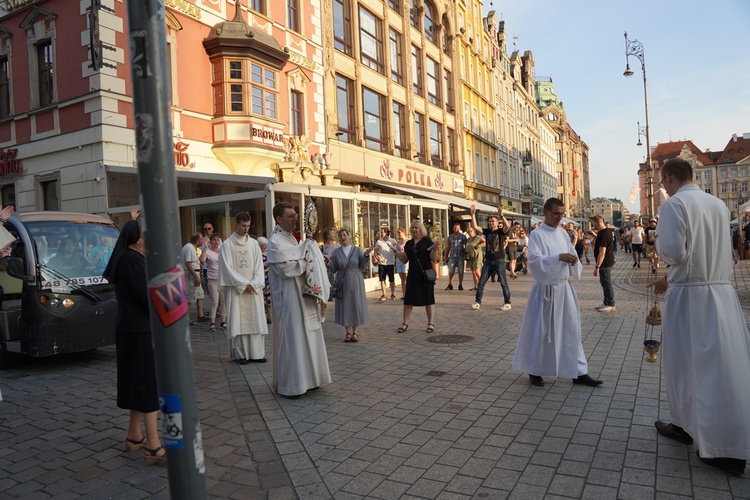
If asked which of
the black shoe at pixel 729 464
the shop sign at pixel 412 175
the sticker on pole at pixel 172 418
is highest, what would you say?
the shop sign at pixel 412 175

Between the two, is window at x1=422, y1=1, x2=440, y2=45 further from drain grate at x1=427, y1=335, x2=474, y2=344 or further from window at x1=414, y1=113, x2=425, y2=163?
drain grate at x1=427, y1=335, x2=474, y2=344

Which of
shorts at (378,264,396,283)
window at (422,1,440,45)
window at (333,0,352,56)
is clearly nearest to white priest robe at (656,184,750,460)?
shorts at (378,264,396,283)

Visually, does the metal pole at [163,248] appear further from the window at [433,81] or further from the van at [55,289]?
the window at [433,81]

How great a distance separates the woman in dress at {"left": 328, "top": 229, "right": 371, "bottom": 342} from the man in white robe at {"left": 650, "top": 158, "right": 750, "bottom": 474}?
17.1 ft

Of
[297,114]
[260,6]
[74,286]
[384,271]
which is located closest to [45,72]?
[260,6]

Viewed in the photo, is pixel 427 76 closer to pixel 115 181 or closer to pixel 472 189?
pixel 472 189

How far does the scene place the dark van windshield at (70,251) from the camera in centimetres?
740

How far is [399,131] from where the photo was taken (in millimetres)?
27094

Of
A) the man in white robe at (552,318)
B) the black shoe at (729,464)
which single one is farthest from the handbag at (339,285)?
the black shoe at (729,464)

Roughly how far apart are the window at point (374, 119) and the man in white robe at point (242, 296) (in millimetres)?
16683

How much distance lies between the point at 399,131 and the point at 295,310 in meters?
22.5

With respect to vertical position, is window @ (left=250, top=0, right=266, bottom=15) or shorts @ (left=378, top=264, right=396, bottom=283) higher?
window @ (left=250, top=0, right=266, bottom=15)

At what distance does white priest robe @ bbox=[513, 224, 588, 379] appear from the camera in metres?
5.60

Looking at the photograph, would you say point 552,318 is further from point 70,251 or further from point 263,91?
point 263,91
